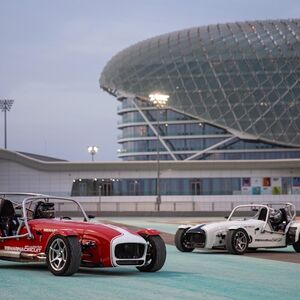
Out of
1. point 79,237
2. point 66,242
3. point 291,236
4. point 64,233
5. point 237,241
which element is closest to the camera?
point 66,242

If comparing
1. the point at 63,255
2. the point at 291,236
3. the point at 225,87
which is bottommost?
the point at 63,255

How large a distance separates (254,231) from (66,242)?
9090 mm

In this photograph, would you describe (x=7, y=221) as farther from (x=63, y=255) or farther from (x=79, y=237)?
(x=63, y=255)

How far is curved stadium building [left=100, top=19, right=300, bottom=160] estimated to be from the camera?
357ft

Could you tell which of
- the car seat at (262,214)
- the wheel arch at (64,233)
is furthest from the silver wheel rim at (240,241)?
the wheel arch at (64,233)

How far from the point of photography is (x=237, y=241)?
69.3ft

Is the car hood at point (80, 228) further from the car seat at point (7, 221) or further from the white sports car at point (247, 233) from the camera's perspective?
the white sports car at point (247, 233)

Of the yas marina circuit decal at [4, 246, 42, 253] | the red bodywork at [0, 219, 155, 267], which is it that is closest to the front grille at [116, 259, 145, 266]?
the red bodywork at [0, 219, 155, 267]

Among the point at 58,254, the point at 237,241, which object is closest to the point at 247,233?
the point at 237,241

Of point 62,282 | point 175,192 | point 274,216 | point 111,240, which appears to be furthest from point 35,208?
point 175,192

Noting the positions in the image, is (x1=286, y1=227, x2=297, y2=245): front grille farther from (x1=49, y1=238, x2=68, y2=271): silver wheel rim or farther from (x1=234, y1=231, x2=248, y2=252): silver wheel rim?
(x1=49, y1=238, x2=68, y2=271): silver wheel rim

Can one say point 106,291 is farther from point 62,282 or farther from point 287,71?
point 287,71

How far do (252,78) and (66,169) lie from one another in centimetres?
2917

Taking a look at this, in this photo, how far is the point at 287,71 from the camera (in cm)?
10925
